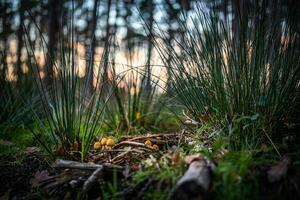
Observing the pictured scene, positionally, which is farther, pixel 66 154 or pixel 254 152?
pixel 66 154

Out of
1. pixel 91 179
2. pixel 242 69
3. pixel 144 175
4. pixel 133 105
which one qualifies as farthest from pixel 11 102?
pixel 242 69

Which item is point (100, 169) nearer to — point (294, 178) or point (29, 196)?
point (29, 196)

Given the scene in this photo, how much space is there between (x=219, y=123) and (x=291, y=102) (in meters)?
0.38

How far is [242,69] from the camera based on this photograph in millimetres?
1431

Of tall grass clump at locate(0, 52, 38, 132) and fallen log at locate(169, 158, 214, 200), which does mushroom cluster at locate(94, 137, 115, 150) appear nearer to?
fallen log at locate(169, 158, 214, 200)

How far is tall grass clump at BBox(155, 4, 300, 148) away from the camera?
142 centimetres

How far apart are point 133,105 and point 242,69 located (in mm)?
1292

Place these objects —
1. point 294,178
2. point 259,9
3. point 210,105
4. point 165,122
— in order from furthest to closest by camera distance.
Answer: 1. point 165,122
2. point 210,105
3. point 259,9
4. point 294,178

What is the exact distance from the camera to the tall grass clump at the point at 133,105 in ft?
8.11

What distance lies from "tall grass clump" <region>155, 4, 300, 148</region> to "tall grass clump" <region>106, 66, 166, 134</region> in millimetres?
794

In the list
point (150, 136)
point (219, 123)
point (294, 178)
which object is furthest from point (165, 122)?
point (294, 178)

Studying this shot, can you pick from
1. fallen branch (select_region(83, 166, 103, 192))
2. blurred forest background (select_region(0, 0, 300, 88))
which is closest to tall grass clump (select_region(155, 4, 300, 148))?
blurred forest background (select_region(0, 0, 300, 88))

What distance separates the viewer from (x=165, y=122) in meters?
2.82

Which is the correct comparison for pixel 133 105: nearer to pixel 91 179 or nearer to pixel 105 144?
pixel 105 144
